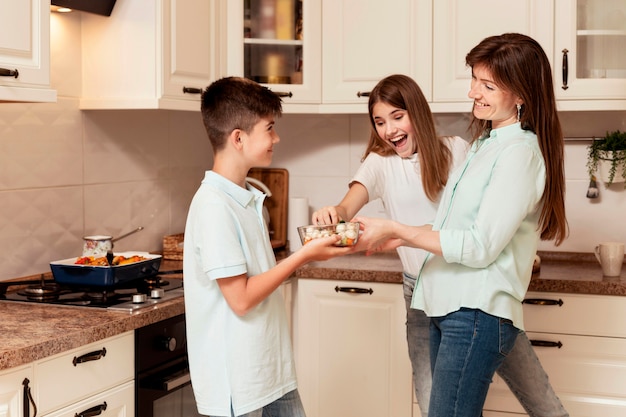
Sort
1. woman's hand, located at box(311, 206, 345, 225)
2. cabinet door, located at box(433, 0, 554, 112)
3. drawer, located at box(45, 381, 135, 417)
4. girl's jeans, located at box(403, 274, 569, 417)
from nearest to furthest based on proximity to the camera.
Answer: drawer, located at box(45, 381, 135, 417) → girl's jeans, located at box(403, 274, 569, 417) → woman's hand, located at box(311, 206, 345, 225) → cabinet door, located at box(433, 0, 554, 112)

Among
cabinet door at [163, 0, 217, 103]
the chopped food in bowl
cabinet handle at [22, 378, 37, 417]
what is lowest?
cabinet handle at [22, 378, 37, 417]

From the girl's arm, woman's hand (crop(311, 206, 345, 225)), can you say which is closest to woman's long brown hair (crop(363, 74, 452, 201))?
the girl's arm

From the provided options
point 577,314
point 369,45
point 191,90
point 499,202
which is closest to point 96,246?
point 191,90

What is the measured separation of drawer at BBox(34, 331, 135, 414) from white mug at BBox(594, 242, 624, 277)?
1.63m

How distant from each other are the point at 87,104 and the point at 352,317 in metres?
1.17

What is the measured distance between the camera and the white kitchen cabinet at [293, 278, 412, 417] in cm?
298

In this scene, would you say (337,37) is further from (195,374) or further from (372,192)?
(195,374)

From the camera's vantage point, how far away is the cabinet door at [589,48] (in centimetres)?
295

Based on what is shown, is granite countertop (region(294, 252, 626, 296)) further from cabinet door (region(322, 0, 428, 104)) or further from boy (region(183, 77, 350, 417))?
boy (region(183, 77, 350, 417))

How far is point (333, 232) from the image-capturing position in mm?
2023

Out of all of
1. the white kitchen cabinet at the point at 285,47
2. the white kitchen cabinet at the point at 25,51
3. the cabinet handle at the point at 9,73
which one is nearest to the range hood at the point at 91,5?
the white kitchen cabinet at the point at 25,51

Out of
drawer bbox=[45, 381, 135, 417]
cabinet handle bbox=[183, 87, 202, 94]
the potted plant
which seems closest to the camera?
drawer bbox=[45, 381, 135, 417]

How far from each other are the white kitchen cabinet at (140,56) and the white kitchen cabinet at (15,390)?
114cm

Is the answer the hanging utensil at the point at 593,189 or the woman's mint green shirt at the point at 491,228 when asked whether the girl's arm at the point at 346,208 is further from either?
the hanging utensil at the point at 593,189
